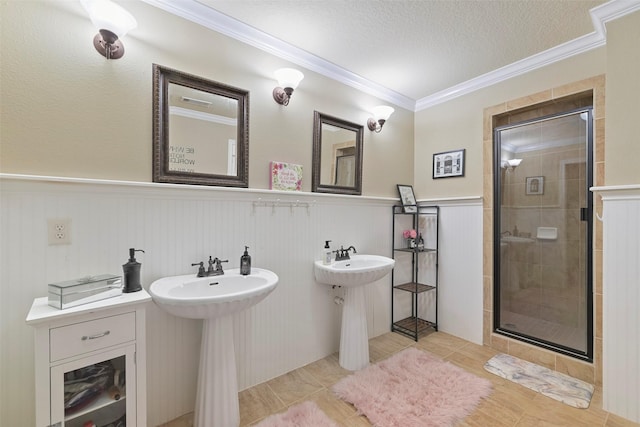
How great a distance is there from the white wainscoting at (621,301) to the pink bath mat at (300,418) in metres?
1.73

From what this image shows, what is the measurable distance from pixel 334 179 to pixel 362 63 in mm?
998

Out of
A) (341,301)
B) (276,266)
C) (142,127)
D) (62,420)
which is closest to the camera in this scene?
(62,420)

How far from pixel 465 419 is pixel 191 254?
192cm

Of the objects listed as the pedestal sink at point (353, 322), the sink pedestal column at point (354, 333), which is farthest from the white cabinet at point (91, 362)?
the sink pedestal column at point (354, 333)

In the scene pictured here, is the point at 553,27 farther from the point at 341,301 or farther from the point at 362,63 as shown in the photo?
the point at 341,301

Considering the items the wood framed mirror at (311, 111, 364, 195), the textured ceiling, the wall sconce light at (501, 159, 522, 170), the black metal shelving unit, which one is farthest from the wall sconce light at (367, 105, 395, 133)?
the wall sconce light at (501, 159, 522, 170)

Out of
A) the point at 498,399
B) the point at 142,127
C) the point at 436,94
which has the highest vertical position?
the point at 436,94

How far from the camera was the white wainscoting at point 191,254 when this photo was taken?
1.23 m

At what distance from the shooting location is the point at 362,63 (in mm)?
2266

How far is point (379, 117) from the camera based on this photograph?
2.54 metres

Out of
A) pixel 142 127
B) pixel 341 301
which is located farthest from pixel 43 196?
pixel 341 301

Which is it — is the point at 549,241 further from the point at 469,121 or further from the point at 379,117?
the point at 379,117

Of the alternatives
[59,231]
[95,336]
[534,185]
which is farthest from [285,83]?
[534,185]

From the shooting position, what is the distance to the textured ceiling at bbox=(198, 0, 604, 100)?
5.39 feet
